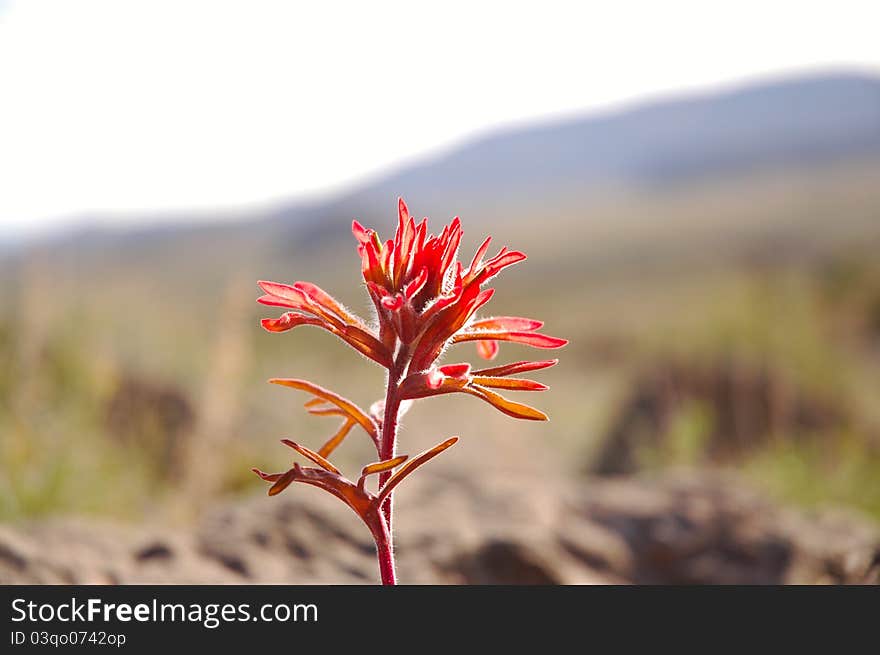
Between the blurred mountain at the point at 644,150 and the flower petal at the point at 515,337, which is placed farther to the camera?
the blurred mountain at the point at 644,150

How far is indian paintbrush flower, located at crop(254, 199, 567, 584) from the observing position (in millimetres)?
1460

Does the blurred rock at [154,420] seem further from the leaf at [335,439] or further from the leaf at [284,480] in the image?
the leaf at [284,480]

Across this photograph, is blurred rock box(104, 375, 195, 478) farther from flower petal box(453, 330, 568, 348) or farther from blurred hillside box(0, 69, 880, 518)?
flower petal box(453, 330, 568, 348)

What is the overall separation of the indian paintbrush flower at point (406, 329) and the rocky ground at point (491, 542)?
1401 millimetres

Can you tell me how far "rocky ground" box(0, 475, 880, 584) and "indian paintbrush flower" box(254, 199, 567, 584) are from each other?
1.40m

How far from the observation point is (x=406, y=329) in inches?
59.1

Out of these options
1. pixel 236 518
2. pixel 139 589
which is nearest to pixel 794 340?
pixel 236 518

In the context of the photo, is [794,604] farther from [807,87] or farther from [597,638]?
[807,87]

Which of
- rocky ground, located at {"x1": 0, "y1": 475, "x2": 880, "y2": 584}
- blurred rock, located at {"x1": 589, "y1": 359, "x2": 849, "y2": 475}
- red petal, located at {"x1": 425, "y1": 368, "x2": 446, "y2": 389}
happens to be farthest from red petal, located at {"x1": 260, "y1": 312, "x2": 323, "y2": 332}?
blurred rock, located at {"x1": 589, "y1": 359, "x2": 849, "y2": 475}

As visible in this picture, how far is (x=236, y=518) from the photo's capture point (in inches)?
126

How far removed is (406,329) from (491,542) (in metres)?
1.80

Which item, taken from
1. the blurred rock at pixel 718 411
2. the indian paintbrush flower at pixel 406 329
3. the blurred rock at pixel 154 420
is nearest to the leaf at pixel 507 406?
the indian paintbrush flower at pixel 406 329

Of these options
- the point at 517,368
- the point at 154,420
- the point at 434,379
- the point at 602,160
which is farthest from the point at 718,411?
the point at 602,160

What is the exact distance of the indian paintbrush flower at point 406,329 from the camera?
4.79ft
